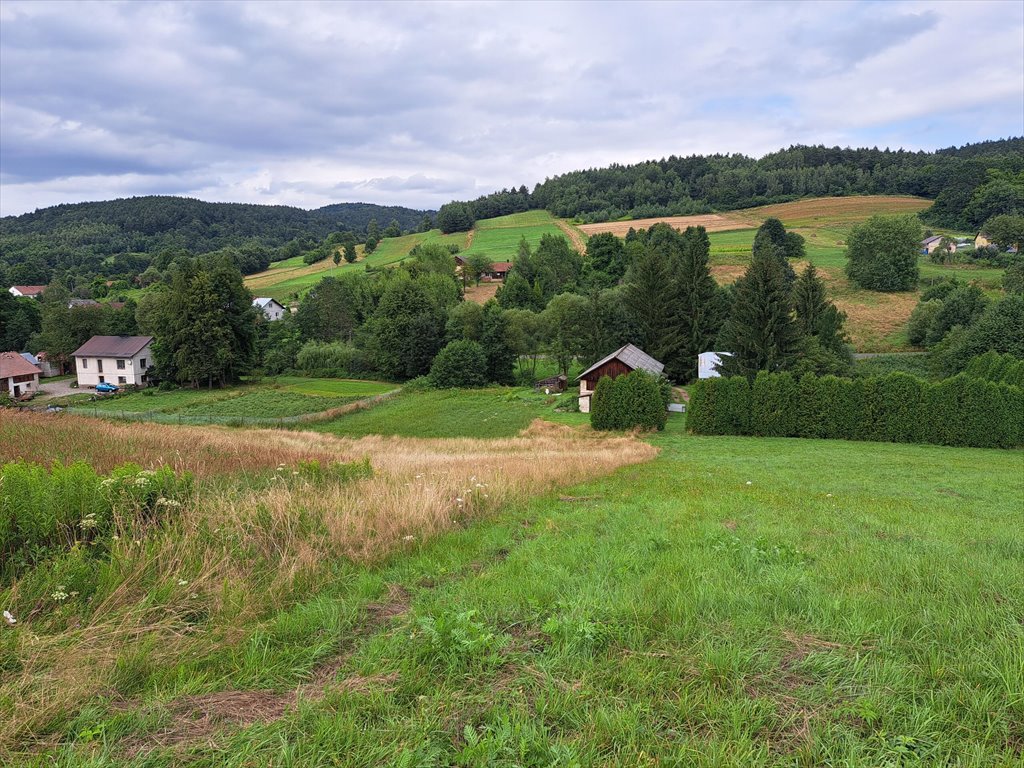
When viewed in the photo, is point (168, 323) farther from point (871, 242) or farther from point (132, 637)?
point (871, 242)

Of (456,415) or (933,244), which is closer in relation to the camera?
(456,415)

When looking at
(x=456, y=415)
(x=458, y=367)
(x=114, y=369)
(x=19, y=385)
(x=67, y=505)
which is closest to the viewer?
(x=67, y=505)

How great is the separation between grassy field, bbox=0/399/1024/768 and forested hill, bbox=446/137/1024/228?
116 m

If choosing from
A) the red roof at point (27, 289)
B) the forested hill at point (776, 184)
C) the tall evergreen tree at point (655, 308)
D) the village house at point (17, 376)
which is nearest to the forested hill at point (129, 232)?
the red roof at point (27, 289)

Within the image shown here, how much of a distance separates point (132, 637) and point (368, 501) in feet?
11.0

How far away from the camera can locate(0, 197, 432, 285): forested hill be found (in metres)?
124

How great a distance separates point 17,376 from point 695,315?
A: 2610 inches

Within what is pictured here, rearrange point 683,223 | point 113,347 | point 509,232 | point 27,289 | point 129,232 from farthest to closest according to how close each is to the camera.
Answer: point 129,232, point 509,232, point 27,289, point 683,223, point 113,347

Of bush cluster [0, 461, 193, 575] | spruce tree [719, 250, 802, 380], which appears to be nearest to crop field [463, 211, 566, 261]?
spruce tree [719, 250, 802, 380]

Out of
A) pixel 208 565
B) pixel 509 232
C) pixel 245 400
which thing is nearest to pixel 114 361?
pixel 245 400

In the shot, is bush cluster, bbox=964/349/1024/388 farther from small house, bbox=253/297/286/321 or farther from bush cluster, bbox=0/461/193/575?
small house, bbox=253/297/286/321

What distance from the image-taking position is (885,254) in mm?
65875

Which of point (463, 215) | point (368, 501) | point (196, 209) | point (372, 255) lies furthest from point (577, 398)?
point (196, 209)

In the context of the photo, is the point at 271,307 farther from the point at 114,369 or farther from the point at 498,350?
the point at 498,350
